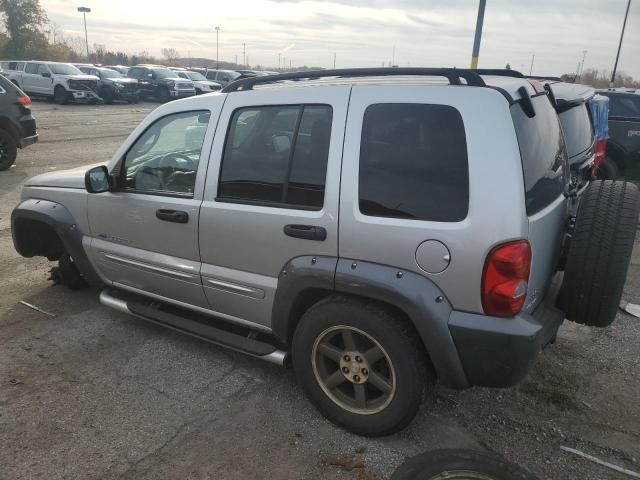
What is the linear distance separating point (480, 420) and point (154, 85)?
29.1 metres

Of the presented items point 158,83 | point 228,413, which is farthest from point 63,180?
point 158,83

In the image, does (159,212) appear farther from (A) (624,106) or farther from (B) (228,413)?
(A) (624,106)

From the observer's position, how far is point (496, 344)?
2.19m

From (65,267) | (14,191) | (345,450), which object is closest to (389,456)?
(345,450)

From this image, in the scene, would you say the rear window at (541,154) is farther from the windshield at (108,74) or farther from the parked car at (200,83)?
the windshield at (108,74)

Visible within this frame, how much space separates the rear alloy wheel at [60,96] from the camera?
23544 millimetres

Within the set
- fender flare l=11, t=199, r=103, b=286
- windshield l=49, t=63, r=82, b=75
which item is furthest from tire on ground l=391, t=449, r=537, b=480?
windshield l=49, t=63, r=82, b=75

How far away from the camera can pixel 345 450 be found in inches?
102

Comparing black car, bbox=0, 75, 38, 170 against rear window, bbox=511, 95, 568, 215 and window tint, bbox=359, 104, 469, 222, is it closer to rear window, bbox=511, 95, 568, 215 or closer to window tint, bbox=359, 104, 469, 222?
window tint, bbox=359, 104, 469, 222

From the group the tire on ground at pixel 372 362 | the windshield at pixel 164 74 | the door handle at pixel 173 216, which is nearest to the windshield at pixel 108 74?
the windshield at pixel 164 74

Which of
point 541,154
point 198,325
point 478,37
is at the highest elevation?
point 478,37

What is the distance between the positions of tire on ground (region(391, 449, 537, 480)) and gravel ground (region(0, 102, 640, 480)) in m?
0.08

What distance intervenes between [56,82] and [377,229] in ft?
84.4

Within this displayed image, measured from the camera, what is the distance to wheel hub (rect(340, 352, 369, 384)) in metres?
2.58
